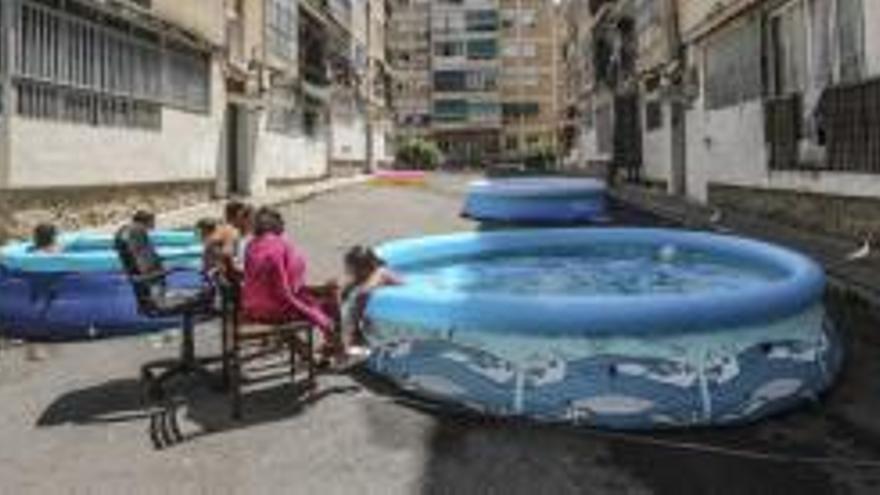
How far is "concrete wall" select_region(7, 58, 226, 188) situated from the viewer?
748 inches

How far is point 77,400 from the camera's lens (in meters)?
8.88

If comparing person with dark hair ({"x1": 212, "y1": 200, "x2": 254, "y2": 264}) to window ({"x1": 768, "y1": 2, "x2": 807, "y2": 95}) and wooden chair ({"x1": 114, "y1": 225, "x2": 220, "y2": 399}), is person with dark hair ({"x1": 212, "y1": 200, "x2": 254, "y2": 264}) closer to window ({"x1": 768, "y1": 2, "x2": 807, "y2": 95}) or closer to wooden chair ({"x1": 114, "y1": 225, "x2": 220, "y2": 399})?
wooden chair ({"x1": 114, "y1": 225, "x2": 220, "y2": 399})

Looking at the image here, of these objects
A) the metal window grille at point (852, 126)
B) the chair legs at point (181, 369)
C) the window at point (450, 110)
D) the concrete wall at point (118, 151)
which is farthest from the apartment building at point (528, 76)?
the chair legs at point (181, 369)

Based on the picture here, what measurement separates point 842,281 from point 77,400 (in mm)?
8792

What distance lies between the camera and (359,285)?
369 inches

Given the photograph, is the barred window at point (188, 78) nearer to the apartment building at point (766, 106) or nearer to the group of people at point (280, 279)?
the apartment building at point (766, 106)

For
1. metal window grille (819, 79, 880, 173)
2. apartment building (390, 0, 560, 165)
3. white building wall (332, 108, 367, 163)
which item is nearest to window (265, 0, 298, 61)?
white building wall (332, 108, 367, 163)

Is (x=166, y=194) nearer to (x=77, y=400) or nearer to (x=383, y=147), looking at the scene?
(x=77, y=400)

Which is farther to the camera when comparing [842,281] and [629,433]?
[842,281]

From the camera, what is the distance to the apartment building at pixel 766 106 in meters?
17.8

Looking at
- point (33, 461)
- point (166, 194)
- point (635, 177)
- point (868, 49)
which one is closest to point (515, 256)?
point (868, 49)

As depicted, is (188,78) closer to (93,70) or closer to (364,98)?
(93,70)

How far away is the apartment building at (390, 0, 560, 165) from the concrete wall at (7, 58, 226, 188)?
2984 inches

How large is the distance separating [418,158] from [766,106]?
200ft
